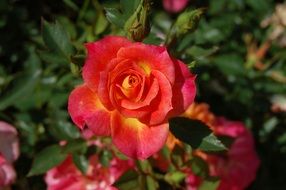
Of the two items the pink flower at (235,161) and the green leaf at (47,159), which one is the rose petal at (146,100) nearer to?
the green leaf at (47,159)

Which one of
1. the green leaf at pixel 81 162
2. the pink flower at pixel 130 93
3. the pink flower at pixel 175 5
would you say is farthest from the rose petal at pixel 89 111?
the pink flower at pixel 175 5

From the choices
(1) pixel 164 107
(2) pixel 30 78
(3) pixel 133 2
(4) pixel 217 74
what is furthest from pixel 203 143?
(4) pixel 217 74

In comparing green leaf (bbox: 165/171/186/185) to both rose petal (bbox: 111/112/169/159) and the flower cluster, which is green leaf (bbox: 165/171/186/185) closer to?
the flower cluster

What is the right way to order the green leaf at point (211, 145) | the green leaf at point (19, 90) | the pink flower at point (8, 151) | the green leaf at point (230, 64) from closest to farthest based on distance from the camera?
the green leaf at point (211, 145)
the pink flower at point (8, 151)
the green leaf at point (19, 90)
the green leaf at point (230, 64)

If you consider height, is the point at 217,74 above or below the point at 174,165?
below

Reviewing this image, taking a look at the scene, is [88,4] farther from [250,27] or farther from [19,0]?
[250,27]

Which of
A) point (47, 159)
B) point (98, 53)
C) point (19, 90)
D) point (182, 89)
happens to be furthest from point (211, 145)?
point (19, 90)
